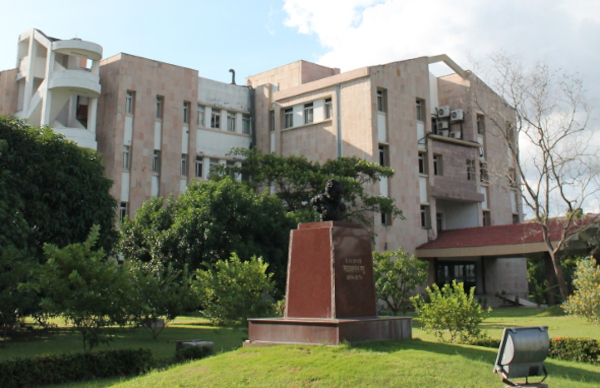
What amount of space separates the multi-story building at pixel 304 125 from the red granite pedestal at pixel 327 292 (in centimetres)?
1678

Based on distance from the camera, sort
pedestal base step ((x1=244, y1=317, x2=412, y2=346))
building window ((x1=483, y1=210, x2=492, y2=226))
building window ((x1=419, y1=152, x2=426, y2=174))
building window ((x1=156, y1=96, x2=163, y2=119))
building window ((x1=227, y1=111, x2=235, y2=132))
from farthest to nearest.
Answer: building window ((x1=483, y1=210, x2=492, y2=226))
building window ((x1=227, y1=111, x2=235, y2=132))
building window ((x1=419, y1=152, x2=426, y2=174))
building window ((x1=156, y1=96, x2=163, y2=119))
pedestal base step ((x1=244, y1=317, x2=412, y2=346))

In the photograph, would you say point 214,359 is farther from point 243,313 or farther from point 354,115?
point 354,115

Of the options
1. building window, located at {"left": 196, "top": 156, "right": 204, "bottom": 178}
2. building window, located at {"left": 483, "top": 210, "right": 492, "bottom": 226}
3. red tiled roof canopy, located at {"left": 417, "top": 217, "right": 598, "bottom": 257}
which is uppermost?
building window, located at {"left": 196, "top": 156, "right": 204, "bottom": 178}

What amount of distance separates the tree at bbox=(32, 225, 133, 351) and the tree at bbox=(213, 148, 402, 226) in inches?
596

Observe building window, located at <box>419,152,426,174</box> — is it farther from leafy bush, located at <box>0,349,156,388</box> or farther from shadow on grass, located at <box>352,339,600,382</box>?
leafy bush, located at <box>0,349,156,388</box>

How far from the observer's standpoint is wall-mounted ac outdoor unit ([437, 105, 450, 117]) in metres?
33.1

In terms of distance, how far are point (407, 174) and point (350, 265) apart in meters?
20.4

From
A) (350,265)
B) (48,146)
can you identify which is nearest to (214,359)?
(350,265)

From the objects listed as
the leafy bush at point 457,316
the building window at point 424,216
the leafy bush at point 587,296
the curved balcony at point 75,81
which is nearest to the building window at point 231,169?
the curved balcony at point 75,81

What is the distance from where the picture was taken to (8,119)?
52.3 feet

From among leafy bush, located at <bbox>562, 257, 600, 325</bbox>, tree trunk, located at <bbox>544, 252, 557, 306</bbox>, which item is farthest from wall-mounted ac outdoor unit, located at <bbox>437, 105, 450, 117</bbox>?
leafy bush, located at <bbox>562, 257, 600, 325</bbox>

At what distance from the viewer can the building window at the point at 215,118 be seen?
3095 cm

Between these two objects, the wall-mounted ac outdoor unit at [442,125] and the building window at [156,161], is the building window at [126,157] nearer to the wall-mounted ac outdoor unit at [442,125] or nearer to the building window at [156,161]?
the building window at [156,161]

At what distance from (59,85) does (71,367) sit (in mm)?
18676
